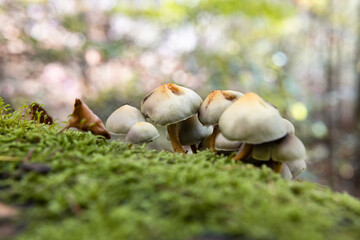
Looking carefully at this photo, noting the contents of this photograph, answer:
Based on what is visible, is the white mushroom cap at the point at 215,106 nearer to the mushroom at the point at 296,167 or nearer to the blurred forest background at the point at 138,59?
the mushroom at the point at 296,167

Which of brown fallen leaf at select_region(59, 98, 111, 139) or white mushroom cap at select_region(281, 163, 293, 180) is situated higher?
brown fallen leaf at select_region(59, 98, 111, 139)

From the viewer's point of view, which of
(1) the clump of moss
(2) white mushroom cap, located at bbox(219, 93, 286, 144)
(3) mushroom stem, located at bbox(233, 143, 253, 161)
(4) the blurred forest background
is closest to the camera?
(1) the clump of moss

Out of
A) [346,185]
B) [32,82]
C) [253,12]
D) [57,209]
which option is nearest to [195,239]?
[57,209]

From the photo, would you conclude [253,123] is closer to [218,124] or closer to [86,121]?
[218,124]

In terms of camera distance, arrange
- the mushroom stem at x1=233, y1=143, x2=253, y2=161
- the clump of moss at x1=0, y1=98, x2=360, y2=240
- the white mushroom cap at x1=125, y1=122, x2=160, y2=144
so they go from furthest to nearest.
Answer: the white mushroom cap at x1=125, y1=122, x2=160, y2=144 → the mushroom stem at x1=233, y1=143, x2=253, y2=161 → the clump of moss at x1=0, y1=98, x2=360, y2=240

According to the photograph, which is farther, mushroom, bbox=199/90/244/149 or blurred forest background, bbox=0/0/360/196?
blurred forest background, bbox=0/0/360/196

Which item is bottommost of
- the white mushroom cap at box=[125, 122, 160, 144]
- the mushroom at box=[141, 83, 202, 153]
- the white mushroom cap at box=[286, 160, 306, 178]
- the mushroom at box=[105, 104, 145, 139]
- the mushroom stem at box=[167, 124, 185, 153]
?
the white mushroom cap at box=[286, 160, 306, 178]

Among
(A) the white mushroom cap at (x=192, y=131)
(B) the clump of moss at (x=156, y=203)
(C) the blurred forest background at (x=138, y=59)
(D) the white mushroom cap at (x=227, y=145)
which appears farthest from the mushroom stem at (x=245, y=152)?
(C) the blurred forest background at (x=138, y=59)

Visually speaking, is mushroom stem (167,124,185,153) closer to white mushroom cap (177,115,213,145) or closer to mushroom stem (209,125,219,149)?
white mushroom cap (177,115,213,145)

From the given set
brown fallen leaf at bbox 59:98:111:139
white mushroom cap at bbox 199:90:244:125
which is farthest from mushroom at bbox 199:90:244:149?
brown fallen leaf at bbox 59:98:111:139
